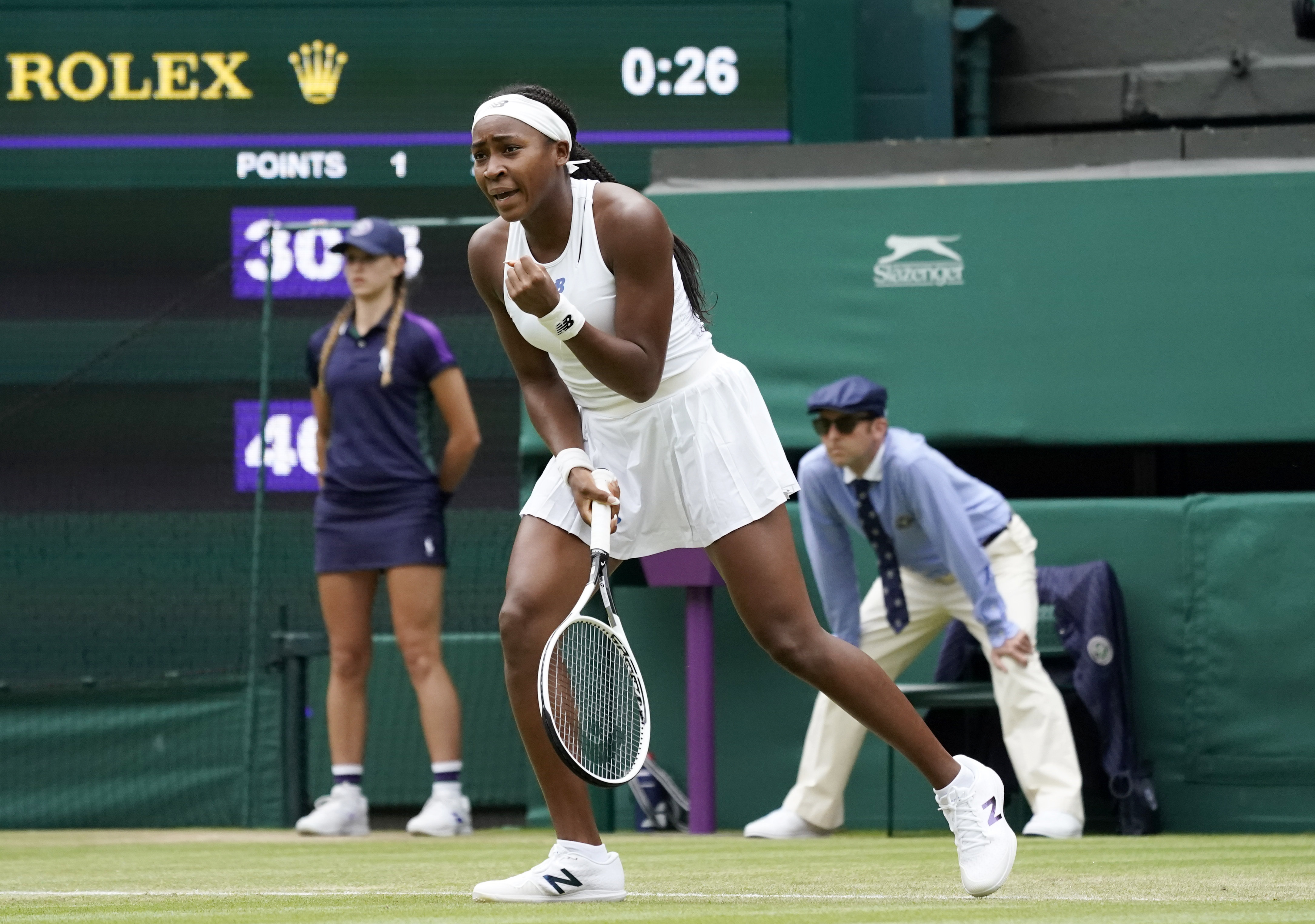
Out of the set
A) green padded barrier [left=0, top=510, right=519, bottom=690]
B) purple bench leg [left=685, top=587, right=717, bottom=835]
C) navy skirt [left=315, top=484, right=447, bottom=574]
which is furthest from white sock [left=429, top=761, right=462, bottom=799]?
green padded barrier [left=0, top=510, right=519, bottom=690]

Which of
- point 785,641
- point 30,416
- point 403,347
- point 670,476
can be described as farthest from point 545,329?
point 30,416

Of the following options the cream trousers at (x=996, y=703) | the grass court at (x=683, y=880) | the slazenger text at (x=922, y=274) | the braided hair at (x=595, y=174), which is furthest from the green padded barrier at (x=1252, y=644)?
the braided hair at (x=595, y=174)

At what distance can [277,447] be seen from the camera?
310 inches

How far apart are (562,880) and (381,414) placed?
315 centimetres

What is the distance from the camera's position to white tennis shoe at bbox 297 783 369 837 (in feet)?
22.8

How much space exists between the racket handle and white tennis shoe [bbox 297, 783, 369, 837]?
3.17m

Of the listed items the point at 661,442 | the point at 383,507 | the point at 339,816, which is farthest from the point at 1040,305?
the point at 661,442

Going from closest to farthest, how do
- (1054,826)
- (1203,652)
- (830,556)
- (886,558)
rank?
(1054,826) → (830,556) → (886,558) → (1203,652)

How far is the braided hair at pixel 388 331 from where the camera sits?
705 centimetres

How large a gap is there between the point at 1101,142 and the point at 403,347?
2.58 metres

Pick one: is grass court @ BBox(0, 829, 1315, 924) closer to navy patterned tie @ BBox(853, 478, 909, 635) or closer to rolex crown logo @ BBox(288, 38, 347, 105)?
navy patterned tie @ BBox(853, 478, 909, 635)

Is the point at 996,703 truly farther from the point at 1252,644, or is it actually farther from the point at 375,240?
the point at 375,240

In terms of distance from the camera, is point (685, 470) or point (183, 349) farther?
point (183, 349)

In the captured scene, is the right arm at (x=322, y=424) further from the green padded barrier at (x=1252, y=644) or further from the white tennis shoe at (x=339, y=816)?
the green padded barrier at (x=1252, y=644)
